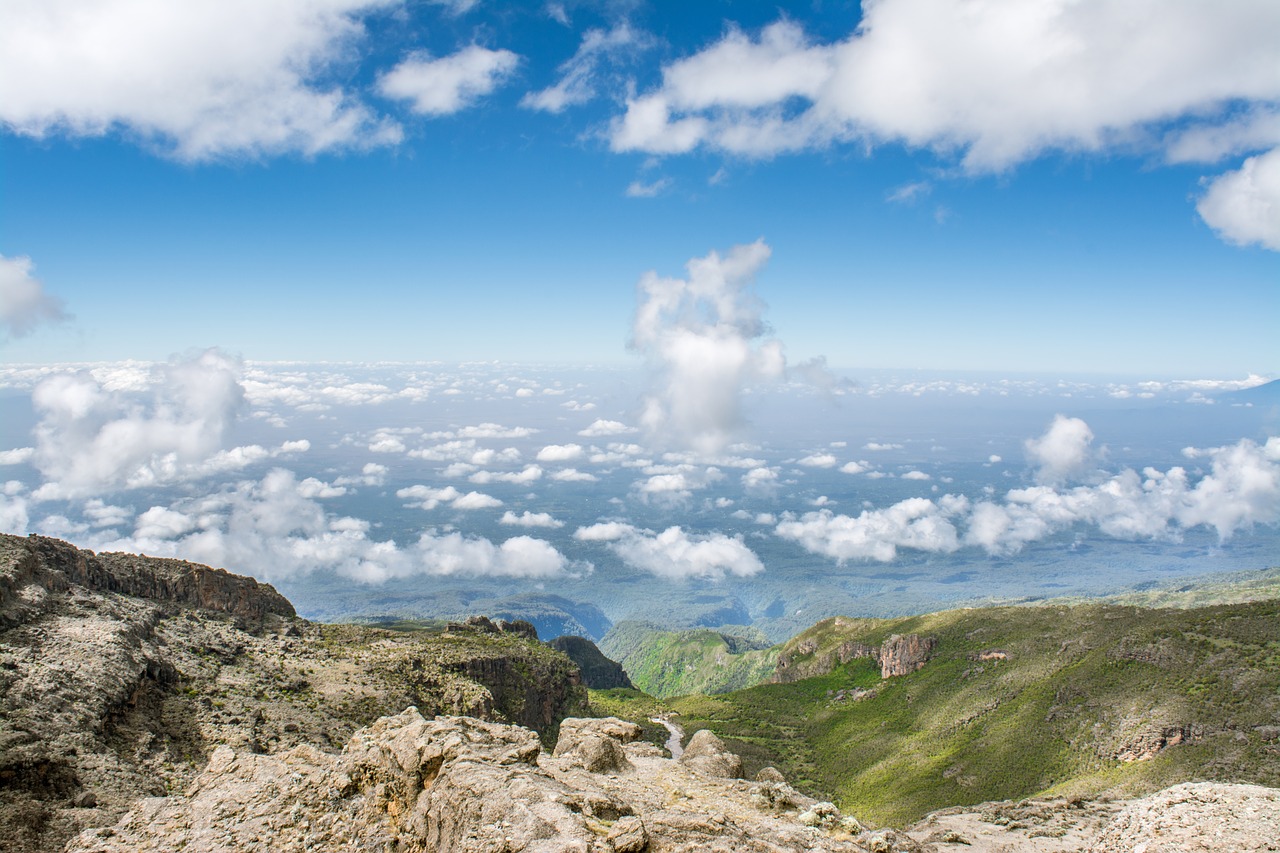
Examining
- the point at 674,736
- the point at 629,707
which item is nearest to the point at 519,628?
the point at 629,707

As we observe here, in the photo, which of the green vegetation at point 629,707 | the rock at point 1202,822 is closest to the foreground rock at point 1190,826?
the rock at point 1202,822

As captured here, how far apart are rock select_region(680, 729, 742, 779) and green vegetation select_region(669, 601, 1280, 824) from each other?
49406mm

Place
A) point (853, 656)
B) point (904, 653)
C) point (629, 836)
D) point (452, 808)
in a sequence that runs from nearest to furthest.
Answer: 1. point (629, 836)
2. point (452, 808)
3. point (904, 653)
4. point (853, 656)

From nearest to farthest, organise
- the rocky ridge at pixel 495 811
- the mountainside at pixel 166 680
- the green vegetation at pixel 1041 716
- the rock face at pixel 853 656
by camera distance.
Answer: the rocky ridge at pixel 495 811 < the mountainside at pixel 166 680 < the green vegetation at pixel 1041 716 < the rock face at pixel 853 656

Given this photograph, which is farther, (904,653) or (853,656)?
(853,656)

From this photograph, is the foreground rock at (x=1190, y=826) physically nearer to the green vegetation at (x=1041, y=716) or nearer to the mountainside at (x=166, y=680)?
the green vegetation at (x=1041, y=716)

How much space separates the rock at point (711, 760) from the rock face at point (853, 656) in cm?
11775

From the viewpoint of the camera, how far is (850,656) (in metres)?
162

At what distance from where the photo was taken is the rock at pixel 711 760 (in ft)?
128

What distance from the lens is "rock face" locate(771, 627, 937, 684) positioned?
14338cm

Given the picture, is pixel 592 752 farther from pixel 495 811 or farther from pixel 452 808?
pixel 495 811

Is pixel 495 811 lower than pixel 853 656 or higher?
higher

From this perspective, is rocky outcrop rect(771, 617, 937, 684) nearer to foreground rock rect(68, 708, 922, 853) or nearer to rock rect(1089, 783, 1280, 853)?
foreground rock rect(68, 708, 922, 853)

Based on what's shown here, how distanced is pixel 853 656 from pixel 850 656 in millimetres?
772
